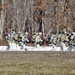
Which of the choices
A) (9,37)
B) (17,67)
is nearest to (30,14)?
(9,37)

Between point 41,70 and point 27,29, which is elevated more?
point 41,70

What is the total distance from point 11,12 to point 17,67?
37.1 metres

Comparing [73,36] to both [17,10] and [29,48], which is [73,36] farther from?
[17,10]

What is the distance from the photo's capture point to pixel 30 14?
171 feet

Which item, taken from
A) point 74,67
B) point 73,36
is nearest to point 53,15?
point 73,36

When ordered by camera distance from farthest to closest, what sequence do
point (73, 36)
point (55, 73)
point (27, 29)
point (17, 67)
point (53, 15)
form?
point (27, 29), point (53, 15), point (73, 36), point (17, 67), point (55, 73)

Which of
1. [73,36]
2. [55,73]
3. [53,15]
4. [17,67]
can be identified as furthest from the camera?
[53,15]

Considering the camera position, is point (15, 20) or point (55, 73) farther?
point (15, 20)

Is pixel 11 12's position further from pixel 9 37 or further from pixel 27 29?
pixel 9 37

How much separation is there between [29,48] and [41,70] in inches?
621

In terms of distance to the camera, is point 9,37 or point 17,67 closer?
point 17,67

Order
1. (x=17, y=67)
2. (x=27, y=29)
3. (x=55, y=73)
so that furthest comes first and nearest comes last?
(x=27, y=29)
(x=17, y=67)
(x=55, y=73)

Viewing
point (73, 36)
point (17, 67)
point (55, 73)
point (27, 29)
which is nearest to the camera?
point (55, 73)

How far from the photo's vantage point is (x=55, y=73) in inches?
552
